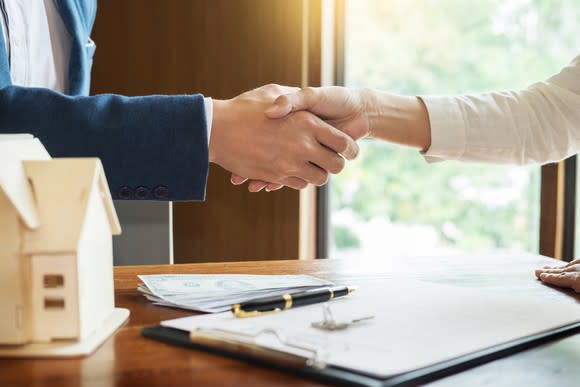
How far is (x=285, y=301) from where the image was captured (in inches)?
29.3

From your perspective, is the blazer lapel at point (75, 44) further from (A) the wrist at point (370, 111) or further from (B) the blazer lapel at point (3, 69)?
(A) the wrist at point (370, 111)

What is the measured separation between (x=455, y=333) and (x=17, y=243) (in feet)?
1.36

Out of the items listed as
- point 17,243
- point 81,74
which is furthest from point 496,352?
point 81,74

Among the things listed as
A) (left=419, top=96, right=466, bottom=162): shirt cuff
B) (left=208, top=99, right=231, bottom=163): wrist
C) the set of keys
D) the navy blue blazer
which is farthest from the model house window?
(left=419, top=96, right=466, bottom=162): shirt cuff

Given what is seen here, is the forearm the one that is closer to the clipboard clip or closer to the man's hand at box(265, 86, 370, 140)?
the man's hand at box(265, 86, 370, 140)

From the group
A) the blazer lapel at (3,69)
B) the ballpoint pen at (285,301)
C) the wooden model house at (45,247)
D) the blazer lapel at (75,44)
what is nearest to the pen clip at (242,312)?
the ballpoint pen at (285,301)

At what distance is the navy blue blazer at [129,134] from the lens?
1.04 m

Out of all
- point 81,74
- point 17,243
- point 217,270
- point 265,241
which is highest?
point 81,74

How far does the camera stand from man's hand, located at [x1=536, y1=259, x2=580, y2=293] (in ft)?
3.16

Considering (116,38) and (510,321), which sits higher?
(116,38)

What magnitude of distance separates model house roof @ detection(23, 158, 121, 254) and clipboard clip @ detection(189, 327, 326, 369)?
0.14 meters

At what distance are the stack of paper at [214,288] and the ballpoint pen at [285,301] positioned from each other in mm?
53

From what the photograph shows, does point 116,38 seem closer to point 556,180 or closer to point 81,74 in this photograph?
point 81,74

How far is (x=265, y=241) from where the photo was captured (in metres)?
2.97
